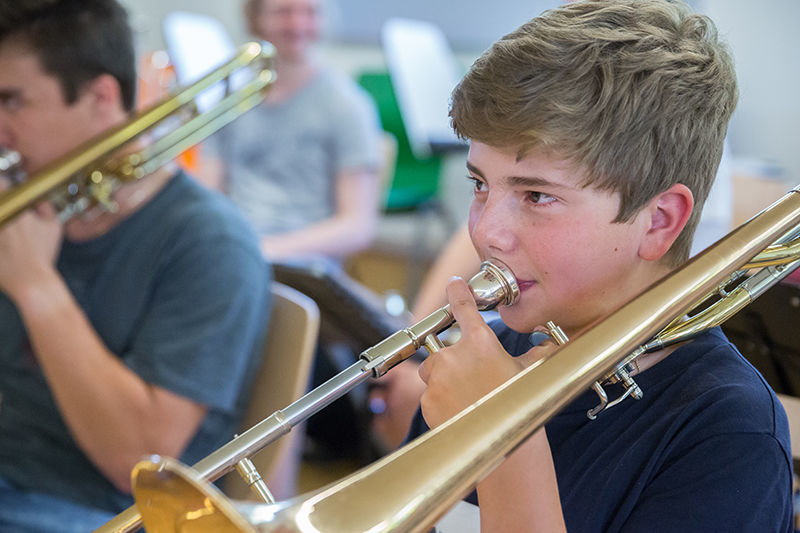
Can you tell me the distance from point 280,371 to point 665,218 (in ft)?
2.01

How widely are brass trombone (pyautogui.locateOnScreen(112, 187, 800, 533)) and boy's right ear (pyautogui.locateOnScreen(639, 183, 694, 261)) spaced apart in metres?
0.11

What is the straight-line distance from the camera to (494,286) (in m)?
0.71

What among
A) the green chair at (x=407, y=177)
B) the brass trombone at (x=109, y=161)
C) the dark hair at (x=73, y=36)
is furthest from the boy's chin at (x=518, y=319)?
the green chair at (x=407, y=177)

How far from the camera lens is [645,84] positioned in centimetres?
70

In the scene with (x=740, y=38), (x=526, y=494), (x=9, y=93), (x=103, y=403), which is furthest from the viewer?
(x=740, y=38)

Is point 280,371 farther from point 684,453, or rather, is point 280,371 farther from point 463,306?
point 684,453

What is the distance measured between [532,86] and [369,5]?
10.4 feet

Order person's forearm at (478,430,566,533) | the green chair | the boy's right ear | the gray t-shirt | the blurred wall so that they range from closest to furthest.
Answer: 1. person's forearm at (478,430,566,533)
2. the boy's right ear
3. the gray t-shirt
4. the blurred wall
5. the green chair

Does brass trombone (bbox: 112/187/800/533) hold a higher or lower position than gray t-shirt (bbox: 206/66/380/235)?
higher

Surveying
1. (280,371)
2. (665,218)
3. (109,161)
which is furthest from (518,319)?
(109,161)

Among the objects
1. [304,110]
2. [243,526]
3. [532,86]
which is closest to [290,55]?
[304,110]

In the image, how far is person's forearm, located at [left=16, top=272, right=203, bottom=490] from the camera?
1113mm

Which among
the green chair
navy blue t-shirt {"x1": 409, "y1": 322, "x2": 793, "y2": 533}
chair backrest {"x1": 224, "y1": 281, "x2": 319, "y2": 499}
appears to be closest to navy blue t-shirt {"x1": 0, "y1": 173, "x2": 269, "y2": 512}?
chair backrest {"x1": 224, "y1": 281, "x2": 319, "y2": 499}

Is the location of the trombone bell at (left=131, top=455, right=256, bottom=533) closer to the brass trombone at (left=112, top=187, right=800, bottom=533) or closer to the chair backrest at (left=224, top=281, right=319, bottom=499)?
the brass trombone at (left=112, top=187, right=800, bottom=533)
